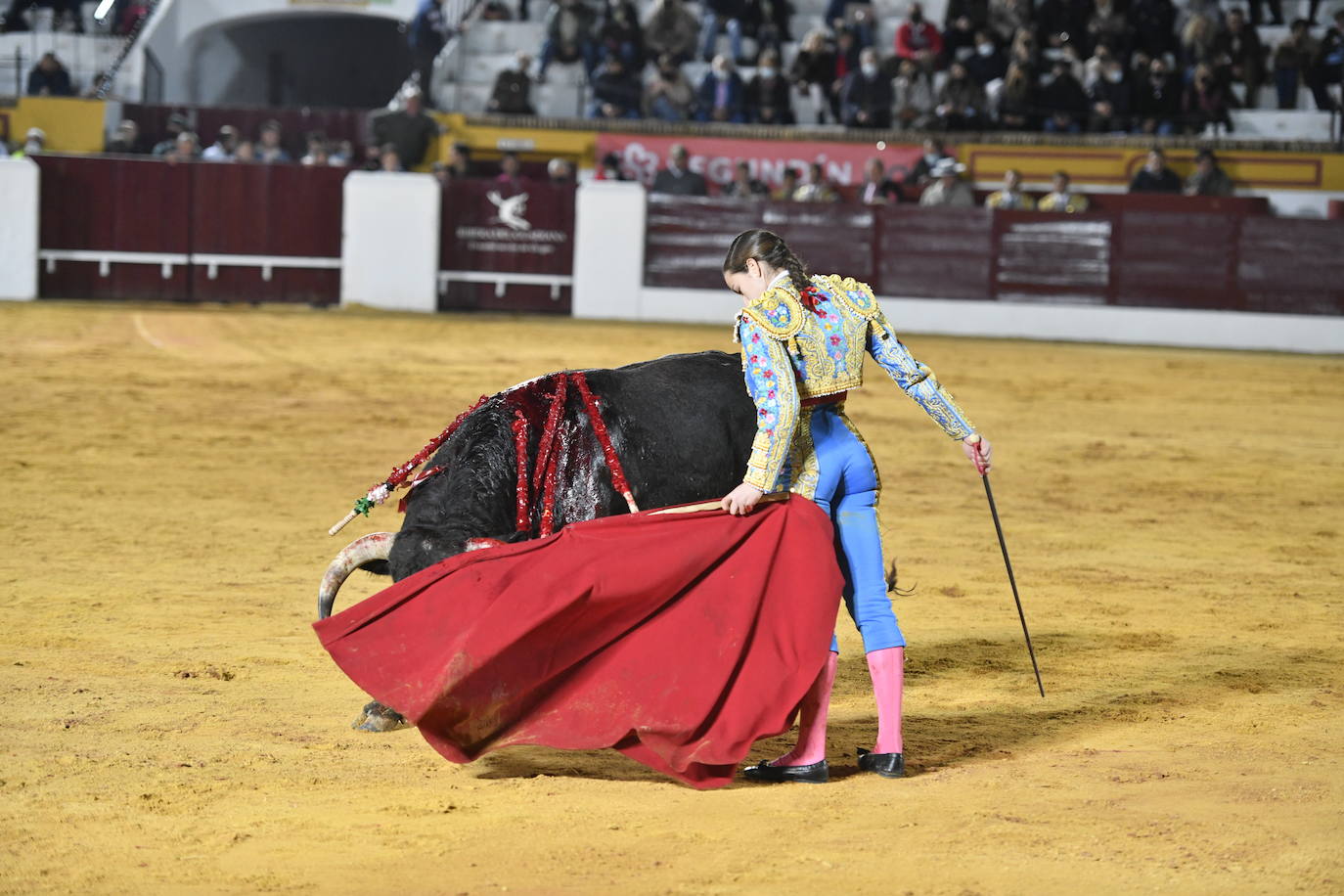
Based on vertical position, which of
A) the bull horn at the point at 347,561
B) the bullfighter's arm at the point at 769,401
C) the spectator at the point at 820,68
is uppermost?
the spectator at the point at 820,68

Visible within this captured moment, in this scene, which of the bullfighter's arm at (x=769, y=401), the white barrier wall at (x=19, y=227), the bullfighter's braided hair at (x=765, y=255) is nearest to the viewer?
the bullfighter's arm at (x=769, y=401)

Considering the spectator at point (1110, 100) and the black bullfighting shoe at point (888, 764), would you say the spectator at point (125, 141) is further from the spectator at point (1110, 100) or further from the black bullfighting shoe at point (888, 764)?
the black bullfighting shoe at point (888, 764)

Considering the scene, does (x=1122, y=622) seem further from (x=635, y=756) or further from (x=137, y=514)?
(x=137, y=514)

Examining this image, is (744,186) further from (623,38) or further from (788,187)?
(623,38)

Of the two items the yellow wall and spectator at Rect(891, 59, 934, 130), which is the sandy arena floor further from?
the yellow wall

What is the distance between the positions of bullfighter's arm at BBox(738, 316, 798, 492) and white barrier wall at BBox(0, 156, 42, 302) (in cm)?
1375

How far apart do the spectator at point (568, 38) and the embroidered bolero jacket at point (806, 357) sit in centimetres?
1503

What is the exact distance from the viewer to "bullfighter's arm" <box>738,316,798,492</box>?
358cm

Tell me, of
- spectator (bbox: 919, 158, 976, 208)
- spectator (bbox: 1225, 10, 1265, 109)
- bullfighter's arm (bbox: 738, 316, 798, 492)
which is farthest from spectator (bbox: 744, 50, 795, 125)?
bullfighter's arm (bbox: 738, 316, 798, 492)

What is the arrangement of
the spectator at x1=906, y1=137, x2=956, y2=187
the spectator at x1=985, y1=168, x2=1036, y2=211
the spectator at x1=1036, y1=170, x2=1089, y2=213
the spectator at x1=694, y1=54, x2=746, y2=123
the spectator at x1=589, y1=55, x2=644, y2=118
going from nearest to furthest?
the spectator at x1=1036, y1=170, x2=1089, y2=213, the spectator at x1=985, y1=168, x2=1036, y2=211, the spectator at x1=906, y1=137, x2=956, y2=187, the spectator at x1=694, y1=54, x2=746, y2=123, the spectator at x1=589, y1=55, x2=644, y2=118

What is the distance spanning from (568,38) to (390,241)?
144 inches

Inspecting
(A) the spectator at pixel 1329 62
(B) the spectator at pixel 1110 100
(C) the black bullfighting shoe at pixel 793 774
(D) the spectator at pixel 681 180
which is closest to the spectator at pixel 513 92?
(D) the spectator at pixel 681 180

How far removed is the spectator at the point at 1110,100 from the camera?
55.4 ft

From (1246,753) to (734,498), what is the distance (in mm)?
1473
